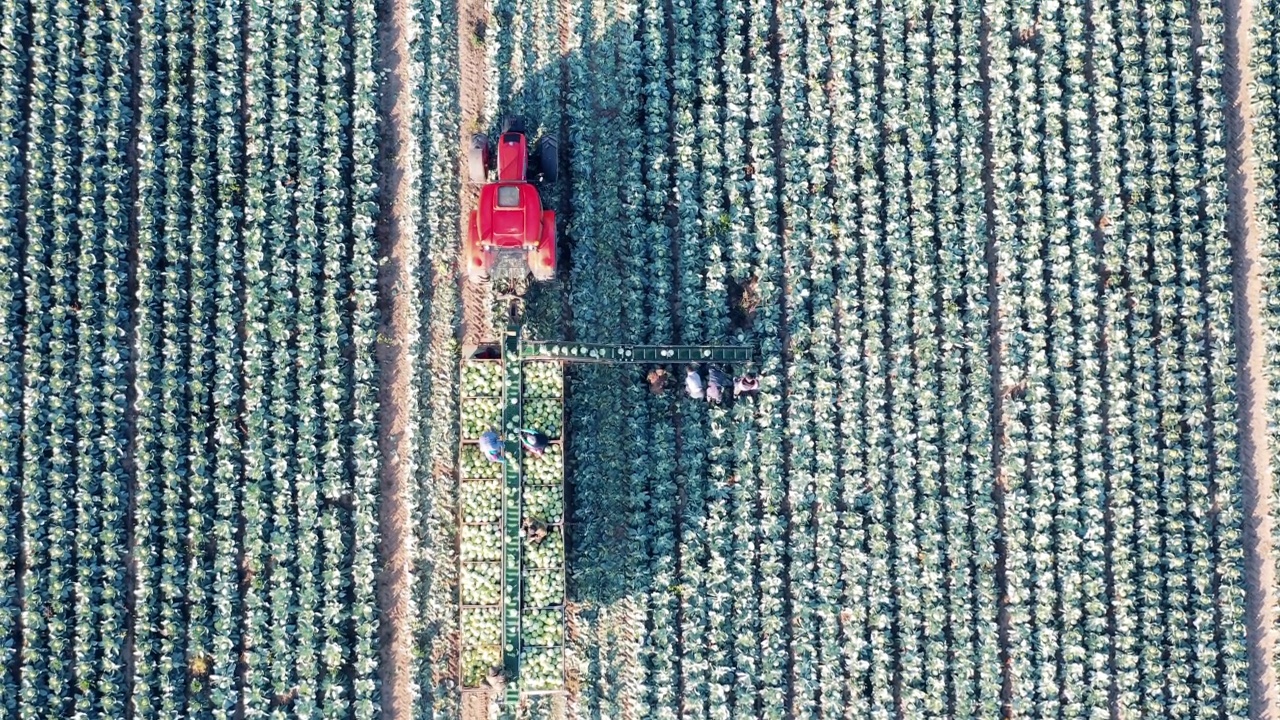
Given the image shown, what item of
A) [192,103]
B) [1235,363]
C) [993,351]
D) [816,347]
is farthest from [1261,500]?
[192,103]

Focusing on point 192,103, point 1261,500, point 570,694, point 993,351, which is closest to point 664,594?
point 570,694

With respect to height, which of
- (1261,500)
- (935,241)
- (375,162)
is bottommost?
(1261,500)

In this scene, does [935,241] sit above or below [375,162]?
below

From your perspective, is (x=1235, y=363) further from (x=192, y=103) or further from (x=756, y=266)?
(x=192, y=103)

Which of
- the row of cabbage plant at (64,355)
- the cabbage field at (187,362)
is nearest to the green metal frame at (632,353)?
the cabbage field at (187,362)

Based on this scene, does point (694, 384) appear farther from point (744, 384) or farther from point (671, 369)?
point (744, 384)

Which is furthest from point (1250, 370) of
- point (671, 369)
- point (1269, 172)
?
point (671, 369)
